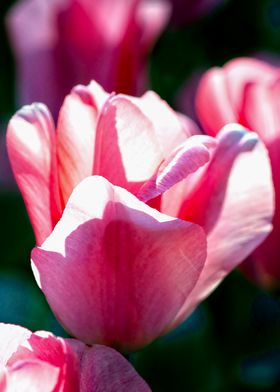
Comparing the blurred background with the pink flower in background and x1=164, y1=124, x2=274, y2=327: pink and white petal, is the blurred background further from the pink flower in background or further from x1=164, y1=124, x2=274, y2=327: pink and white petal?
x1=164, y1=124, x2=274, y2=327: pink and white petal

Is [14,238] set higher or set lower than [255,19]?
lower

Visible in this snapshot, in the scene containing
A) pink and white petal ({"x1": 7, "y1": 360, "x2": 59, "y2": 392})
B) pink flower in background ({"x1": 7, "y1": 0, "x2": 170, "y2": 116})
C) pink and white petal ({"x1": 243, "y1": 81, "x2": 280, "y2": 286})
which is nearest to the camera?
pink and white petal ({"x1": 7, "y1": 360, "x2": 59, "y2": 392})

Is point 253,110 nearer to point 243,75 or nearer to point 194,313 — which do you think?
point 243,75

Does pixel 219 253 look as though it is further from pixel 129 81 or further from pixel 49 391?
pixel 129 81

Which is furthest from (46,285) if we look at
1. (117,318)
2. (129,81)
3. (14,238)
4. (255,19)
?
(255,19)

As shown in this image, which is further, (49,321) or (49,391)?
(49,321)

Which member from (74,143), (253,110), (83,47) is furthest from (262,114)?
(83,47)

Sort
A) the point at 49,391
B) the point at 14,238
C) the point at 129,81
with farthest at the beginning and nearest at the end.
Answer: the point at 14,238 → the point at 129,81 → the point at 49,391

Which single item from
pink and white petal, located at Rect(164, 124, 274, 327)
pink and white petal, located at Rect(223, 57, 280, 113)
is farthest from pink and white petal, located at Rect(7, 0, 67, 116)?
pink and white petal, located at Rect(164, 124, 274, 327)
